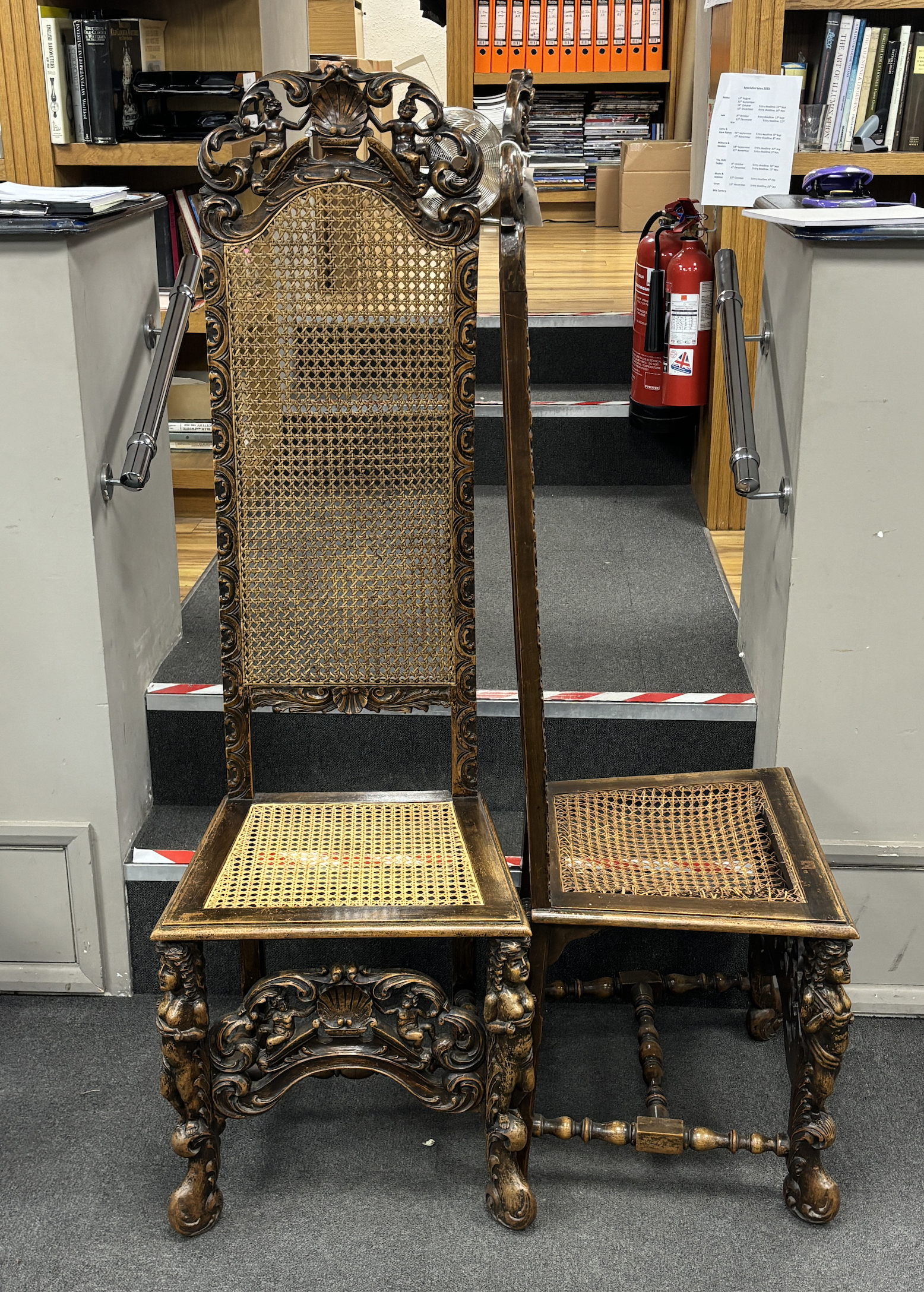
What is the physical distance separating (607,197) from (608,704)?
15.3 ft

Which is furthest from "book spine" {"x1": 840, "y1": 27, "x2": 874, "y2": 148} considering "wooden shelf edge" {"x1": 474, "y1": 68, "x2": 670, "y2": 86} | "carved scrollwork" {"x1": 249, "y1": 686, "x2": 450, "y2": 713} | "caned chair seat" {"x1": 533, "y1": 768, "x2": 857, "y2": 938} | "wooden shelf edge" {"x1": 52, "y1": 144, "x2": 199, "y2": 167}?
"wooden shelf edge" {"x1": 474, "y1": 68, "x2": 670, "y2": 86}

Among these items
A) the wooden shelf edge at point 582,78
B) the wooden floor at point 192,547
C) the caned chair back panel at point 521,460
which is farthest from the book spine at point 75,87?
the wooden shelf edge at point 582,78

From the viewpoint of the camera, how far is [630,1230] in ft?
5.43

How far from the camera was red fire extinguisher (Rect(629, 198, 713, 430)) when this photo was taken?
2.85 m

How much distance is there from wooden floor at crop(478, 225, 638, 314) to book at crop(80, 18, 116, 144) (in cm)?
101

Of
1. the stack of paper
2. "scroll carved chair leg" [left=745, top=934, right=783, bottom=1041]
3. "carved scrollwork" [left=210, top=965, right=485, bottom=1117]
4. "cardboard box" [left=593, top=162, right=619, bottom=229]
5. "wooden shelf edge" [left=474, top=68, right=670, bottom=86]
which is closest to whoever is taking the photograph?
"carved scrollwork" [left=210, top=965, right=485, bottom=1117]

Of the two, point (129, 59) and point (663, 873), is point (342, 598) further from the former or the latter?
point (129, 59)

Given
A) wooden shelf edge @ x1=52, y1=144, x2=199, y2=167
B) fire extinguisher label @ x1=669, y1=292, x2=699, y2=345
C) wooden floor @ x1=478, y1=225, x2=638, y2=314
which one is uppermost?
wooden shelf edge @ x1=52, y1=144, x2=199, y2=167

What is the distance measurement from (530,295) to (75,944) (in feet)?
8.59

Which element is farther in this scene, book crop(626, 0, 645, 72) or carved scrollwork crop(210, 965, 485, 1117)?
book crop(626, 0, 645, 72)

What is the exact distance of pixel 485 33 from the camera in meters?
6.16

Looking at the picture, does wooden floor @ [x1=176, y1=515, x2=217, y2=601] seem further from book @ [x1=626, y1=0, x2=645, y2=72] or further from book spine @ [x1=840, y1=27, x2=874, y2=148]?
book @ [x1=626, y1=0, x2=645, y2=72]

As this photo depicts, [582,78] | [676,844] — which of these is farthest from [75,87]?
[582,78]

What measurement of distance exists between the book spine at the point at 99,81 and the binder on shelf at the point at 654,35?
12.4 ft
